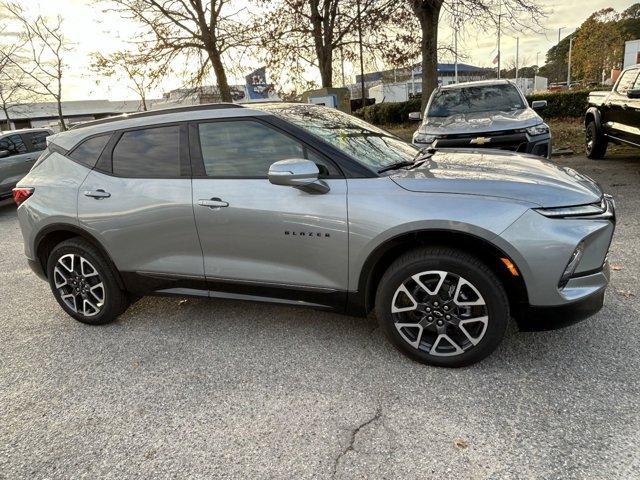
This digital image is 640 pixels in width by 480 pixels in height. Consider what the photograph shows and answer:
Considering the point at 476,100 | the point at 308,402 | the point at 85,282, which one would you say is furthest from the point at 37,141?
the point at 308,402

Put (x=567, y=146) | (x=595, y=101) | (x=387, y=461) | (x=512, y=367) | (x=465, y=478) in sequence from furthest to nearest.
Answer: (x=567, y=146) < (x=595, y=101) < (x=512, y=367) < (x=387, y=461) < (x=465, y=478)

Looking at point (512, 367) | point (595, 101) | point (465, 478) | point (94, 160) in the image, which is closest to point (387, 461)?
Result: point (465, 478)

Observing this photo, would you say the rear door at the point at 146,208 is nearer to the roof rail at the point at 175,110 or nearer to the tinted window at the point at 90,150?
the tinted window at the point at 90,150

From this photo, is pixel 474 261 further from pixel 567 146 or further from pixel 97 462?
pixel 567 146

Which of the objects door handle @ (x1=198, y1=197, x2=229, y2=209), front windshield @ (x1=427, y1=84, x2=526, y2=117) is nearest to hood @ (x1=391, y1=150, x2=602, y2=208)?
door handle @ (x1=198, y1=197, x2=229, y2=209)

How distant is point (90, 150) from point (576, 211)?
11.6 feet

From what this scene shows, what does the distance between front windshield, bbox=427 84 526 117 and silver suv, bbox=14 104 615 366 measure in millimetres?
4371

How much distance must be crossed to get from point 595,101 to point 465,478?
8882 mm

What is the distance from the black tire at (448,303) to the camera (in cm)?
262

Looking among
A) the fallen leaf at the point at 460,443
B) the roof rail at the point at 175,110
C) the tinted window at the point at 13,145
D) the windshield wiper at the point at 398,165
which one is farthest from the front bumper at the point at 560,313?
the tinted window at the point at 13,145

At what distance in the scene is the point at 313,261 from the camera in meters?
2.96

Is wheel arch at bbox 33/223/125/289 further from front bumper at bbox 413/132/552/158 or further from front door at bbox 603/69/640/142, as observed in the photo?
front door at bbox 603/69/640/142

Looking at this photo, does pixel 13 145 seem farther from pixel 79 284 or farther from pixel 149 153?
pixel 149 153

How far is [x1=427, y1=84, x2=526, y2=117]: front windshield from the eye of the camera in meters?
7.49
